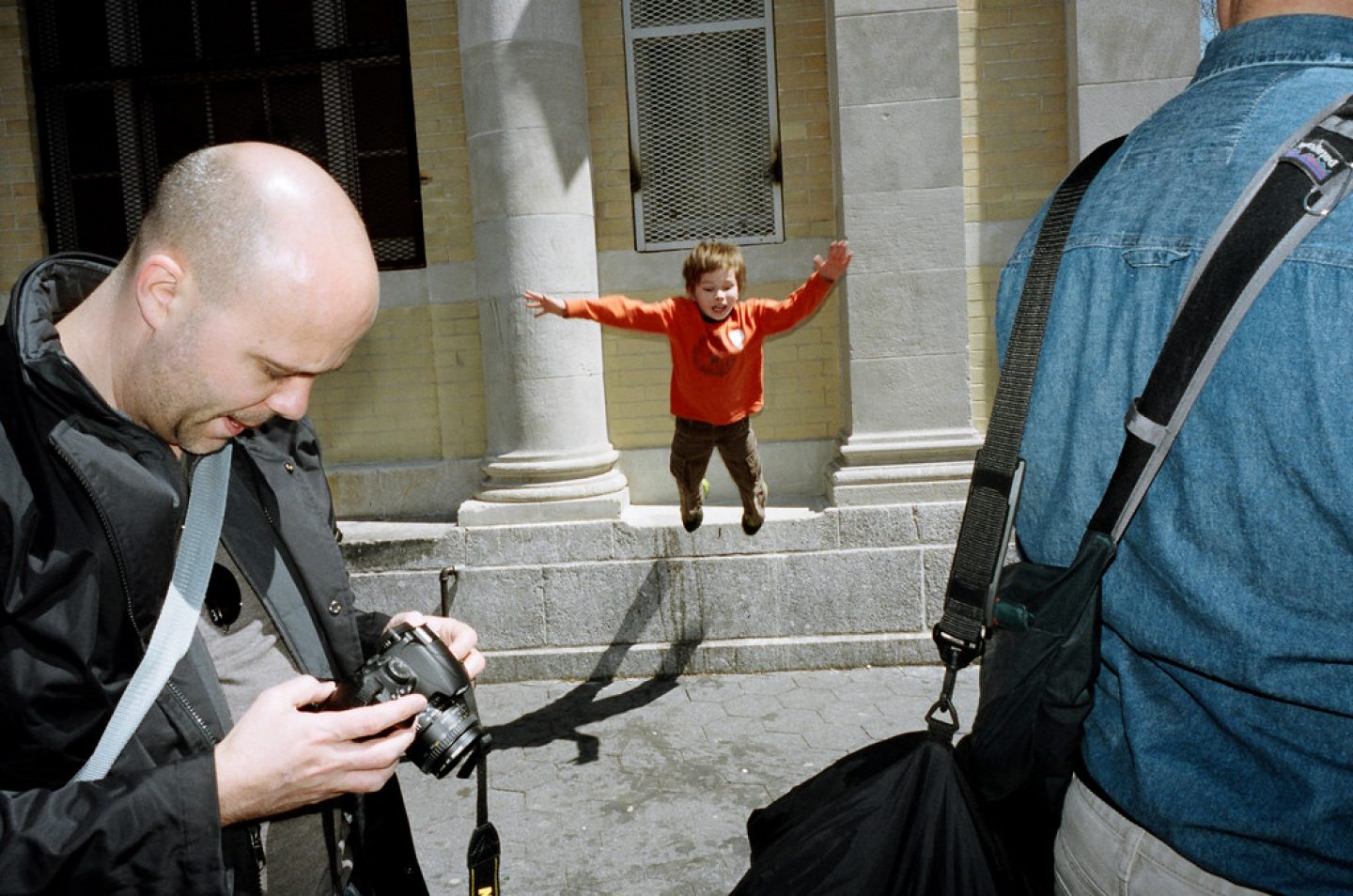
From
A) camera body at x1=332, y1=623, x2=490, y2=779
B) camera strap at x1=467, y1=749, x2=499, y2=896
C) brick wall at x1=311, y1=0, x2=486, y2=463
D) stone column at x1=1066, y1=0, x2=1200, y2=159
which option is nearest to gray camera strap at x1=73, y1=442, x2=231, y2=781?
camera body at x1=332, y1=623, x2=490, y2=779

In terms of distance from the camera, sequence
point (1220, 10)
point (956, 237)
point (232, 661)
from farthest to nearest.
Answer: point (956, 237)
point (232, 661)
point (1220, 10)

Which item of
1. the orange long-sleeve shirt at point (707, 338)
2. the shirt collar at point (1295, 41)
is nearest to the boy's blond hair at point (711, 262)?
the orange long-sleeve shirt at point (707, 338)

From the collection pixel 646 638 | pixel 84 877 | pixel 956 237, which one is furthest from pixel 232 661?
pixel 956 237

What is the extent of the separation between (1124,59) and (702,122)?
2681mm

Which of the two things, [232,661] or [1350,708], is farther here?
[232,661]

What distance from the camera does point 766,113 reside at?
6734 millimetres

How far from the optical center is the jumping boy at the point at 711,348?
226 inches

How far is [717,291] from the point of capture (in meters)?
5.73

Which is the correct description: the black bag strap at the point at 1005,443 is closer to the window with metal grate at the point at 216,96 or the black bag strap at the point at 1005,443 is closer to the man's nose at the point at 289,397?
the man's nose at the point at 289,397

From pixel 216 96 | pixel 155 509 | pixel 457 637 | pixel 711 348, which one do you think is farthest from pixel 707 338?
pixel 155 509

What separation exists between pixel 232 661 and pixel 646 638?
4406 millimetres

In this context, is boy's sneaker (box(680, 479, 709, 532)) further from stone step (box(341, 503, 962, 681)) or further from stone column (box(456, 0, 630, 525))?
stone column (box(456, 0, 630, 525))

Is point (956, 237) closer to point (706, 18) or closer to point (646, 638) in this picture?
point (706, 18)

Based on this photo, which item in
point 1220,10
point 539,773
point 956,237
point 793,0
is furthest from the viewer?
point 793,0
